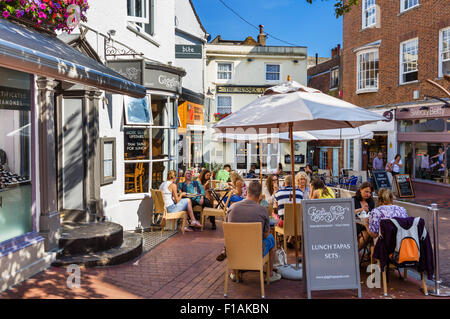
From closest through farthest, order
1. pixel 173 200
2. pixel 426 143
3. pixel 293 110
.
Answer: pixel 293 110 < pixel 173 200 < pixel 426 143

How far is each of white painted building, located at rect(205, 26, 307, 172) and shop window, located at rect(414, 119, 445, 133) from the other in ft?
30.2

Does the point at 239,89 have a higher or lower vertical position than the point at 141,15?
higher

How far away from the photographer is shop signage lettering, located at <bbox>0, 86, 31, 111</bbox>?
5.25 meters

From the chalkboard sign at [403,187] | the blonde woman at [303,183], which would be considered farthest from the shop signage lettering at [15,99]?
the chalkboard sign at [403,187]

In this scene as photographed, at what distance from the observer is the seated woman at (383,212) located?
16.9 ft

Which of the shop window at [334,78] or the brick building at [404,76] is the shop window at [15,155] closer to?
the brick building at [404,76]

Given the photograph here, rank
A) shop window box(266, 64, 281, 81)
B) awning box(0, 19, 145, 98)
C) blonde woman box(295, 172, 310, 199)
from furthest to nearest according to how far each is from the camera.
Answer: shop window box(266, 64, 281, 81) < blonde woman box(295, 172, 310, 199) < awning box(0, 19, 145, 98)

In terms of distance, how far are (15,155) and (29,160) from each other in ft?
0.77

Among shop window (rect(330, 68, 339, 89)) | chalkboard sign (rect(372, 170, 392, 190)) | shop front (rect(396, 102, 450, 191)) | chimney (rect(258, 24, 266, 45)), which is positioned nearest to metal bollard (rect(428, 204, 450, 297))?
chalkboard sign (rect(372, 170, 392, 190))

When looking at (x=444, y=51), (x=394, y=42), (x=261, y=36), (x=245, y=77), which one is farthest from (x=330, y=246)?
(x=261, y=36)

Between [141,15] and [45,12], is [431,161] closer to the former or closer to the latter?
[141,15]

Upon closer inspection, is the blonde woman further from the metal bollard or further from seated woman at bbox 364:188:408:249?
the metal bollard

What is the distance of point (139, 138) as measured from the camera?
916 cm
